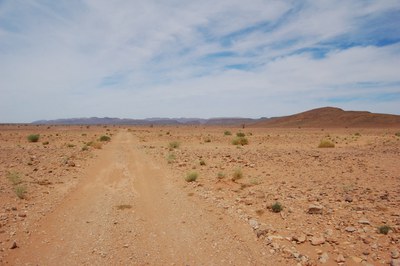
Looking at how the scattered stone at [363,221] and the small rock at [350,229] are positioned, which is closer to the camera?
the small rock at [350,229]

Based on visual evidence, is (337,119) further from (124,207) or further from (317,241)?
(317,241)

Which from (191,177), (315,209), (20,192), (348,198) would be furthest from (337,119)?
(20,192)

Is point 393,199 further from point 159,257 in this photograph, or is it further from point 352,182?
point 159,257

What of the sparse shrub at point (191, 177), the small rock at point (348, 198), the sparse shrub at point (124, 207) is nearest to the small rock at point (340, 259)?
the small rock at point (348, 198)

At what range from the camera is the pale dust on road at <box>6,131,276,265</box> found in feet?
22.6

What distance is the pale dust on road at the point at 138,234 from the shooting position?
6875 mm

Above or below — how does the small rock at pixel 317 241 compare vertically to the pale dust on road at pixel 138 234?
above

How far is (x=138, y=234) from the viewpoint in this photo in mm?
8164

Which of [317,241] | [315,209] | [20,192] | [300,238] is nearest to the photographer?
[317,241]

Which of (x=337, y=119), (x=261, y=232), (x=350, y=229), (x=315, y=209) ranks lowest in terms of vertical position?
(x=261, y=232)

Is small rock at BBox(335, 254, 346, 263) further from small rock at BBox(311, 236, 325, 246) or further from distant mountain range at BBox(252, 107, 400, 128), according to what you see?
distant mountain range at BBox(252, 107, 400, 128)

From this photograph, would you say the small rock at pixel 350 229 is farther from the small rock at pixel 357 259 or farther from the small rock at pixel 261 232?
the small rock at pixel 261 232

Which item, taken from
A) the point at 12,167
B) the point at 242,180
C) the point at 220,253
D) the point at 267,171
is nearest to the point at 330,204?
the point at 220,253

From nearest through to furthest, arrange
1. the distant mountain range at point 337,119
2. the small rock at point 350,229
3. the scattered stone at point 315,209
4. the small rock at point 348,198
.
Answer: the small rock at point 350,229 < the scattered stone at point 315,209 < the small rock at point 348,198 < the distant mountain range at point 337,119
